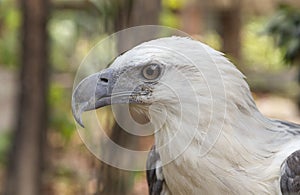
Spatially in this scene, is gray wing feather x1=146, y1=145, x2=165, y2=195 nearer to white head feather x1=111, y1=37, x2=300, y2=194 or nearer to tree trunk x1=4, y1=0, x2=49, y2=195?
white head feather x1=111, y1=37, x2=300, y2=194

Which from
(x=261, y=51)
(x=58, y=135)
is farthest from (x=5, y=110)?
(x=261, y=51)

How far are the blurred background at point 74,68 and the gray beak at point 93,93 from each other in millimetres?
428

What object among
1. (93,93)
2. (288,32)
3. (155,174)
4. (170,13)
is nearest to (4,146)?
(288,32)

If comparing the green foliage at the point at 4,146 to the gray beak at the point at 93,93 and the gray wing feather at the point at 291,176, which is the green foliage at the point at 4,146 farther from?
the gray wing feather at the point at 291,176

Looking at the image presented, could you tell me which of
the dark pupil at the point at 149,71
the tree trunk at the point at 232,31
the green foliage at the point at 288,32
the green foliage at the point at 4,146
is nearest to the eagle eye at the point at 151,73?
the dark pupil at the point at 149,71

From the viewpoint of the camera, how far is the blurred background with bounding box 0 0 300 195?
402cm

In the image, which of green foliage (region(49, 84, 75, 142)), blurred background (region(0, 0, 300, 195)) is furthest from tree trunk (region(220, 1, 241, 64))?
green foliage (region(49, 84, 75, 142))

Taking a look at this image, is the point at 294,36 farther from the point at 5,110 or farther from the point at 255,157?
the point at 5,110

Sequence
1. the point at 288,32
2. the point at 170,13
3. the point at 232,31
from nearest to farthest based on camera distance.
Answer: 1. the point at 288,32
2. the point at 170,13
3. the point at 232,31

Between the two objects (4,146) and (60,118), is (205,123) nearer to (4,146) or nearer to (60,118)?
(4,146)

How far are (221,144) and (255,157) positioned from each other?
0.48 ft

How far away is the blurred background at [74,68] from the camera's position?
4020 mm

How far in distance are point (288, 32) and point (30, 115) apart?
2.25m

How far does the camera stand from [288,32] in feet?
19.8
